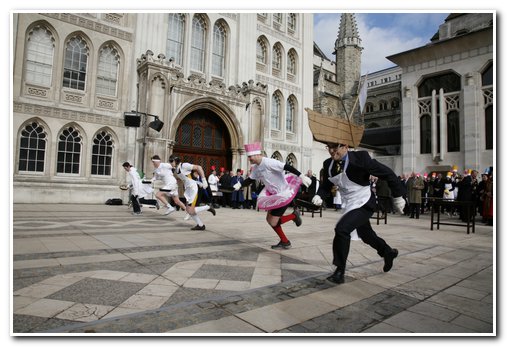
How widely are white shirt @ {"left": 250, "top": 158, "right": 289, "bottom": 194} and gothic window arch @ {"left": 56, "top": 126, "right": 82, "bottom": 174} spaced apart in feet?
38.8

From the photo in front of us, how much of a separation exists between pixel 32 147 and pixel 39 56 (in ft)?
13.1

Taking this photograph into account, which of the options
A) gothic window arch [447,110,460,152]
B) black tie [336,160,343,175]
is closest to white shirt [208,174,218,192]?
black tie [336,160,343,175]

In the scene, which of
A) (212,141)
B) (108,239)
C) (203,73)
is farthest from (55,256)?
(203,73)

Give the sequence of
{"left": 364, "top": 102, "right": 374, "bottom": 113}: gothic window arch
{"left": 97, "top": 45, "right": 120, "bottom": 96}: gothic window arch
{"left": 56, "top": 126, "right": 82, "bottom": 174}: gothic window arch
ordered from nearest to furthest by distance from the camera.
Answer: {"left": 56, "top": 126, "right": 82, "bottom": 174}: gothic window arch → {"left": 97, "top": 45, "right": 120, "bottom": 96}: gothic window arch → {"left": 364, "top": 102, "right": 374, "bottom": 113}: gothic window arch

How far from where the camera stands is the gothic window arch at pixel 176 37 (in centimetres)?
1742

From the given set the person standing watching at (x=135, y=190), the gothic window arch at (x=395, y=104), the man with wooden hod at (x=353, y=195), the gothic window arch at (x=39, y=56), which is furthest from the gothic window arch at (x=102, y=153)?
the gothic window arch at (x=395, y=104)

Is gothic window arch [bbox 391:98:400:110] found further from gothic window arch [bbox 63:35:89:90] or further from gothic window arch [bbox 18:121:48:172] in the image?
gothic window arch [bbox 18:121:48:172]

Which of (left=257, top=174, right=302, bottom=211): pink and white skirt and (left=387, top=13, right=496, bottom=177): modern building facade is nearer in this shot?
(left=257, top=174, right=302, bottom=211): pink and white skirt

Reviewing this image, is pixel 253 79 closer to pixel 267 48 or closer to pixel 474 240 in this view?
pixel 267 48

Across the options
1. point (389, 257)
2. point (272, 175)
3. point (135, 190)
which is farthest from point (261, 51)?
point (389, 257)

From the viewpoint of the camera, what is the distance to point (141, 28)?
16203 mm

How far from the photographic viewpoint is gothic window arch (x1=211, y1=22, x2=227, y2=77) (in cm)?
1917
